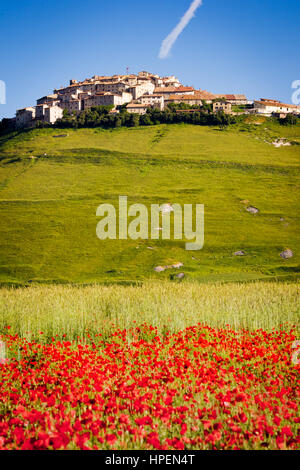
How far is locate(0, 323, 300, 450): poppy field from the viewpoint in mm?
7672

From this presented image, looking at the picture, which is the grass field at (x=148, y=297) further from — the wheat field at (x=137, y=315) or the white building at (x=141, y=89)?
the white building at (x=141, y=89)

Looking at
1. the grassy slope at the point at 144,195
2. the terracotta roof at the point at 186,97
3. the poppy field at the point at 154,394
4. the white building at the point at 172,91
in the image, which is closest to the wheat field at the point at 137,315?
the poppy field at the point at 154,394

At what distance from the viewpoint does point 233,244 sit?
72.6 metres

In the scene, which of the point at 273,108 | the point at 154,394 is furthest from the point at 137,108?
the point at 154,394

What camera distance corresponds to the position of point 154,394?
954 cm

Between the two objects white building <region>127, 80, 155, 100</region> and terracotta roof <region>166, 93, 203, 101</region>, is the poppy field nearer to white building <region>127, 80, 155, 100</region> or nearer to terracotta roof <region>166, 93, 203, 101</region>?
terracotta roof <region>166, 93, 203, 101</region>

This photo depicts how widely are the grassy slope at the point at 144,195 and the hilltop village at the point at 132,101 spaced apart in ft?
59.3

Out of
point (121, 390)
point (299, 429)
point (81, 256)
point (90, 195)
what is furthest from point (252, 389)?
point (90, 195)

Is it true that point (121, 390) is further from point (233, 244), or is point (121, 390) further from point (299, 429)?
point (233, 244)

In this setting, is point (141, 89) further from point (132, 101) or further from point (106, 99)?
point (106, 99)

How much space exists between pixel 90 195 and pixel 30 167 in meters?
35.0

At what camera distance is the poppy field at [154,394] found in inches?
302
